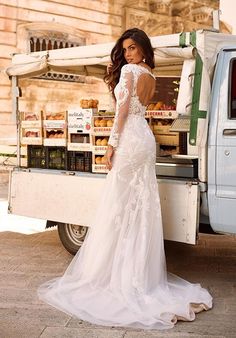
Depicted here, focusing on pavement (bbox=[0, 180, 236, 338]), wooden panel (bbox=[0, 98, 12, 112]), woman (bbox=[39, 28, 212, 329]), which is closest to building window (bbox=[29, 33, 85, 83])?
wooden panel (bbox=[0, 98, 12, 112])

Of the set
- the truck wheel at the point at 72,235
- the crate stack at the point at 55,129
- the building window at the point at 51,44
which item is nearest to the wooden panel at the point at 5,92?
the building window at the point at 51,44

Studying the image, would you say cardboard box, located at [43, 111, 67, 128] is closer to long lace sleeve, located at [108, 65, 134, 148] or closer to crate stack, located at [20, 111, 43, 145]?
crate stack, located at [20, 111, 43, 145]

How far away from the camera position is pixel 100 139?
5.91 meters

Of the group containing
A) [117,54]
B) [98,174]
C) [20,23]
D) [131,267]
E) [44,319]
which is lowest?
[44,319]

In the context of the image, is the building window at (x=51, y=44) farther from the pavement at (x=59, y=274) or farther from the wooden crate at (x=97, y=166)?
the wooden crate at (x=97, y=166)

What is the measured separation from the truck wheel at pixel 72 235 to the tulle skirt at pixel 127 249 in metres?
1.16

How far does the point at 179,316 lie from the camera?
429 cm

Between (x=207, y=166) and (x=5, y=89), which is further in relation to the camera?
(x=5, y=89)

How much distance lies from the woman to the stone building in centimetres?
933

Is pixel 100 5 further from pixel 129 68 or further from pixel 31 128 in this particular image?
pixel 129 68

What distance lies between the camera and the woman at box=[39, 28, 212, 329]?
4711mm

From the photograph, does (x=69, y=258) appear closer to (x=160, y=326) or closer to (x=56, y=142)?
(x=56, y=142)

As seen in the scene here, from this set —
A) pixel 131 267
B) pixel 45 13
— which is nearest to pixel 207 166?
pixel 131 267

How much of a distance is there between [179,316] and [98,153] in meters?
2.12
